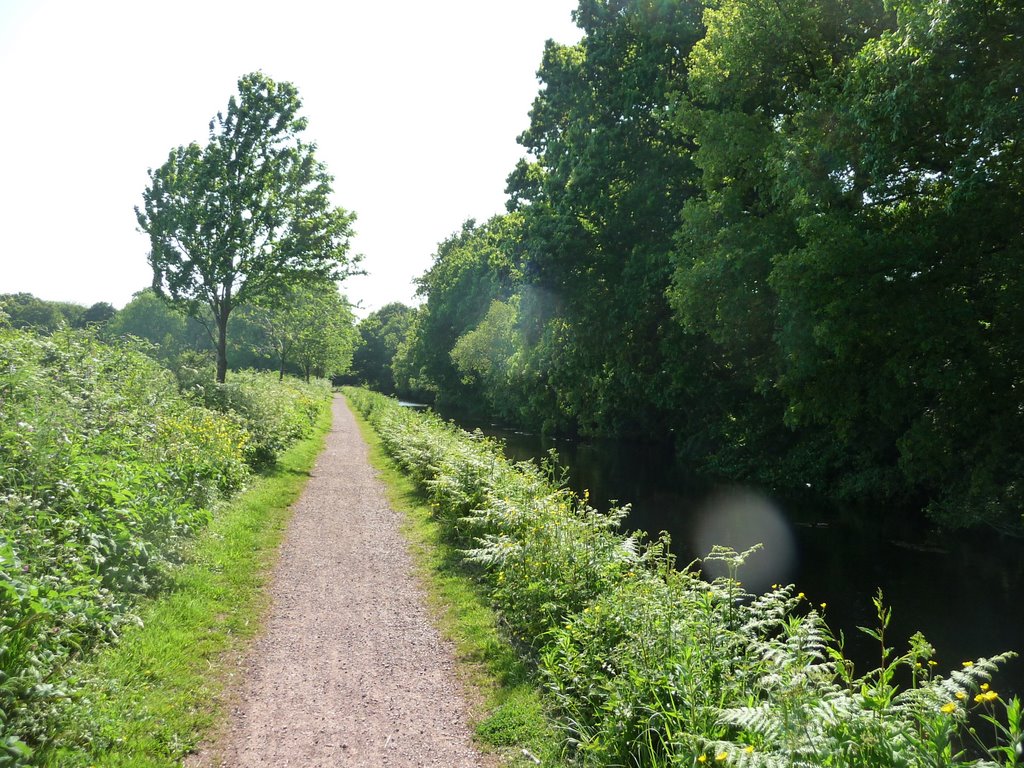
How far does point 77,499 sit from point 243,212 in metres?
15.6

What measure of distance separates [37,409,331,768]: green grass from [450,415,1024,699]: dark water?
493 centimetres

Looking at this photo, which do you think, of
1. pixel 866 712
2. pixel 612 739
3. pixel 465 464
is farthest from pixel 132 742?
pixel 465 464

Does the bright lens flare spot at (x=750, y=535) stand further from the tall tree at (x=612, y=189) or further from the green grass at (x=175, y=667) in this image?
the green grass at (x=175, y=667)

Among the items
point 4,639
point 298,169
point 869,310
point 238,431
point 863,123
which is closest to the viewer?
point 4,639

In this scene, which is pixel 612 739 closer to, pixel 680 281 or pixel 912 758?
pixel 912 758

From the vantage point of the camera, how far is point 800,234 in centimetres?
1356

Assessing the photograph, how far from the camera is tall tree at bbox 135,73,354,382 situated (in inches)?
750

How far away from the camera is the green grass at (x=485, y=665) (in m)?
4.84

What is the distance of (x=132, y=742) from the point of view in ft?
13.9

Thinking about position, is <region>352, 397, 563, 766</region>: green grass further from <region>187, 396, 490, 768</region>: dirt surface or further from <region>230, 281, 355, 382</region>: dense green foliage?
<region>230, 281, 355, 382</region>: dense green foliage

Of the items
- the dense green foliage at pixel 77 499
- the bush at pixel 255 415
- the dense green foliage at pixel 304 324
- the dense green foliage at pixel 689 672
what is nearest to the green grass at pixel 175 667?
the dense green foliage at pixel 77 499

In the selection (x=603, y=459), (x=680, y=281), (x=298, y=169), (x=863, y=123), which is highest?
(x=298, y=169)

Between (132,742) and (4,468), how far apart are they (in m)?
2.80

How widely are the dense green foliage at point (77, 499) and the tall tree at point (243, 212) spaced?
777 cm
